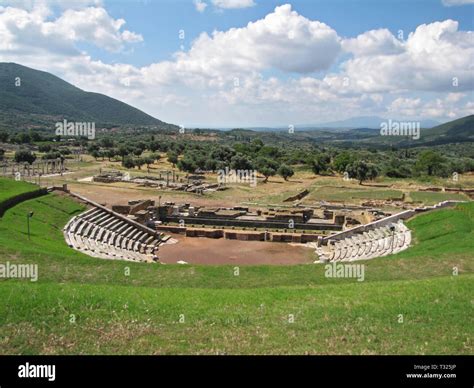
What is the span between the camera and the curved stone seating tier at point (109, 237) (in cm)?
2759

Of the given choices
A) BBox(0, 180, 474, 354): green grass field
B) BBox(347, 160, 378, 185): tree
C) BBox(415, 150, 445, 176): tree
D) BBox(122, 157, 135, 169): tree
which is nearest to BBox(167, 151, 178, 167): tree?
BBox(122, 157, 135, 169): tree

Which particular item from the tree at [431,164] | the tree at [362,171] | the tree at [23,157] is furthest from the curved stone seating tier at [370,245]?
the tree at [23,157]

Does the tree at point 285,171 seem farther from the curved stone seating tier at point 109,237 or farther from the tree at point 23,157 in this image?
the tree at point 23,157

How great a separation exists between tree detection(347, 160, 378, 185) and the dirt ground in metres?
43.2

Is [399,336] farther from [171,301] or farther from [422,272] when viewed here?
[422,272]

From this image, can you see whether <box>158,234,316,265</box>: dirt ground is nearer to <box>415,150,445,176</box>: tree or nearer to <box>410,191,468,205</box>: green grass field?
<box>410,191,468,205</box>: green grass field

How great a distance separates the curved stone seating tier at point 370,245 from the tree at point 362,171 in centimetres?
4183

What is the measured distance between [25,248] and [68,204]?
15.6m

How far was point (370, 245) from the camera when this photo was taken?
1171 inches

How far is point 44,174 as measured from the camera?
74375 millimetres

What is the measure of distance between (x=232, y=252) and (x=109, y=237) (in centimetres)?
881

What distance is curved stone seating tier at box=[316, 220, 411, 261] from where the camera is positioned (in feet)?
89.7

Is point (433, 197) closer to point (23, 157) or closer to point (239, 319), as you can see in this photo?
point (239, 319)
